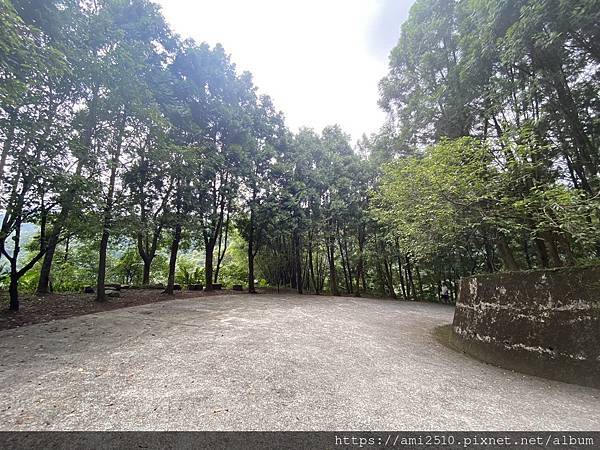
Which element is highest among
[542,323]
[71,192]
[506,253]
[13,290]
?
[71,192]

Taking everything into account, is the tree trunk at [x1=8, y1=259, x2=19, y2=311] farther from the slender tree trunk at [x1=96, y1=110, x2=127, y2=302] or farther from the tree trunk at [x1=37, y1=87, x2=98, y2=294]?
the slender tree trunk at [x1=96, y1=110, x2=127, y2=302]

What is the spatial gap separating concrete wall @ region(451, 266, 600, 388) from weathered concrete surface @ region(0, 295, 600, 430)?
0.25m

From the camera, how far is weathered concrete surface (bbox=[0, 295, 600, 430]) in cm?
194

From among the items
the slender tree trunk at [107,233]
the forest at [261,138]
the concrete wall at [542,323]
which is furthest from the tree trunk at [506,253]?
the slender tree trunk at [107,233]

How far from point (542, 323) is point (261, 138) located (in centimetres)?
1178

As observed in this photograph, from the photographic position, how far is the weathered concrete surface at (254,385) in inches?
76.3

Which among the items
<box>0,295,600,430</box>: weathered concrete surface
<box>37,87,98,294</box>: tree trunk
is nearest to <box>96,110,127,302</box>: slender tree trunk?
<box>37,87,98,294</box>: tree trunk

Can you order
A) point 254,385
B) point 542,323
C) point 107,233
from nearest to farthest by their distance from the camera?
1. point 254,385
2. point 542,323
3. point 107,233

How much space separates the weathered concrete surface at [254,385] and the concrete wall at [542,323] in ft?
0.84

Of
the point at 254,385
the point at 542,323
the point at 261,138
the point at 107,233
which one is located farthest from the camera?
the point at 261,138

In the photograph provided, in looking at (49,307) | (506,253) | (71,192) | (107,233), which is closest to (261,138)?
(107,233)

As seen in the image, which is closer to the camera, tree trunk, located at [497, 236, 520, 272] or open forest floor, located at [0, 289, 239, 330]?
open forest floor, located at [0, 289, 239, 330]

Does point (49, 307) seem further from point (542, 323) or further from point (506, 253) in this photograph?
point (506, 253)

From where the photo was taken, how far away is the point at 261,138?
40.4ft
